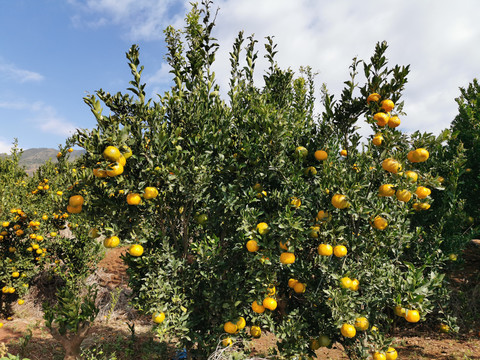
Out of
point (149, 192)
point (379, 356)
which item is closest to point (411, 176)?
point (379, 356)

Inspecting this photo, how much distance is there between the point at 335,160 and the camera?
3623 millimetres

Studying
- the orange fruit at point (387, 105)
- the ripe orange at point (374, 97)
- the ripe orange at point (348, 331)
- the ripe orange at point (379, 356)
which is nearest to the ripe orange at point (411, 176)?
the orange fruit at point (387, 105)

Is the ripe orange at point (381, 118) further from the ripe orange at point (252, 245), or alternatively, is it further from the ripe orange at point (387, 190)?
the ripe orange at point (252, 245)

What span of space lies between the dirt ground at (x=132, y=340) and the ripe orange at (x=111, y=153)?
7.69 ft

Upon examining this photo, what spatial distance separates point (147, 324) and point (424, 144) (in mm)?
7786

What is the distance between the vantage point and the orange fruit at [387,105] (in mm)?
3354

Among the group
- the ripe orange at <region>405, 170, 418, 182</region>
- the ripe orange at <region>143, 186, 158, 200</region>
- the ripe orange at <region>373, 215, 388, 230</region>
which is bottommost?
the ripe orange at <region>373, 215, 388, 230</region>

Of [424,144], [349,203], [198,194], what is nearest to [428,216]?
[424,144]

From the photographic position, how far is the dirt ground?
17.3 feet

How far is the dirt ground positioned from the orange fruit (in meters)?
3.63

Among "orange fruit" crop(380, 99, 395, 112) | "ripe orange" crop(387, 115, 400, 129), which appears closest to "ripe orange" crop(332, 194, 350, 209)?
"ripe orange" crop(387, 115, 400, 129)

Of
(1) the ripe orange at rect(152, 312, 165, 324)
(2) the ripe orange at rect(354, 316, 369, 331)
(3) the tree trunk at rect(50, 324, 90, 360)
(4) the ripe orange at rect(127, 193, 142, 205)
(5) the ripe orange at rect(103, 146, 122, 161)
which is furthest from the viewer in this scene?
(3) the tree trunk at rect(50, 324, 90, 360)

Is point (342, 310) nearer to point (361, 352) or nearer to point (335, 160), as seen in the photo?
point (361, 352)

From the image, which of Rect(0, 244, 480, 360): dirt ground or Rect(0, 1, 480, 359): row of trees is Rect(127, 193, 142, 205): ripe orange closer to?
Rect(0, 1, 480, 359): row of trees
